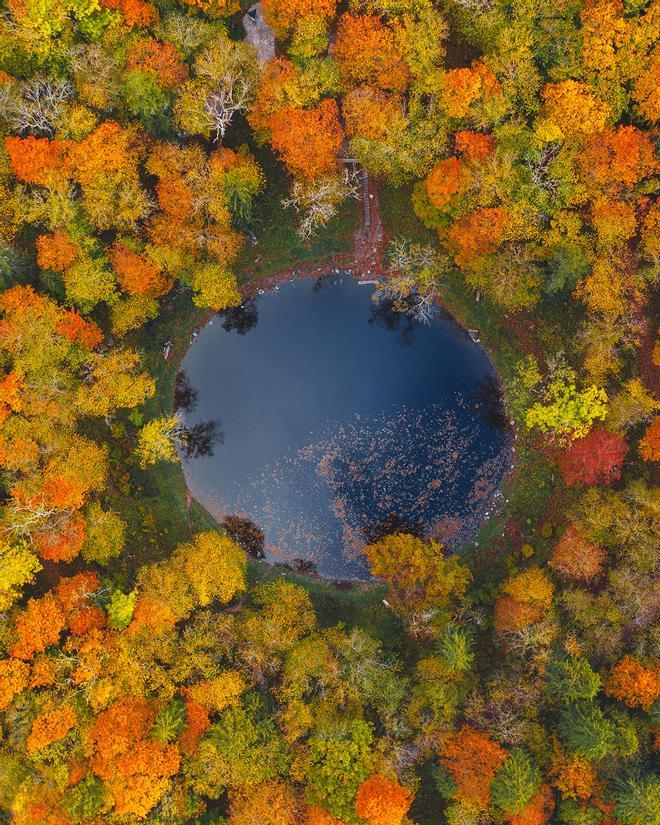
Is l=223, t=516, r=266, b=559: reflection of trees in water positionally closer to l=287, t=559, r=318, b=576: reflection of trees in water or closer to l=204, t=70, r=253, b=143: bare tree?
l=287, t=559, r=318, b=576: reflection of trees in water

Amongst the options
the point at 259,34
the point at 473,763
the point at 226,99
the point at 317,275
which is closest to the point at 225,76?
the point at 226,99

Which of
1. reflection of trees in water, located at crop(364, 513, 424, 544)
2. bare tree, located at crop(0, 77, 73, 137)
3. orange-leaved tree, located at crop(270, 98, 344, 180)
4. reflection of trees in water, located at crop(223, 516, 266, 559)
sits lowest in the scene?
reflection of trees in water, located at crop(364, 513, 424, 544)

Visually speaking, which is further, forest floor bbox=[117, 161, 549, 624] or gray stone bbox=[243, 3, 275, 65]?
forest floor bbox=[117, 161, 549, 624]

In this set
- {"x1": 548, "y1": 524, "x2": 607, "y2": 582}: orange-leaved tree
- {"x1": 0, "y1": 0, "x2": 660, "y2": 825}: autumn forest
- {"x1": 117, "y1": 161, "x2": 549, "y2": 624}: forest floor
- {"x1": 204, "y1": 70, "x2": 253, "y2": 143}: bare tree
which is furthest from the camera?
{"x1": 117, "y1": 161, "x2": 549, "y2": 624}: forest floor

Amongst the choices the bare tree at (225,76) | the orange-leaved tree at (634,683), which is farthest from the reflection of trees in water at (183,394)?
the orange-leaved tree at (634,683)

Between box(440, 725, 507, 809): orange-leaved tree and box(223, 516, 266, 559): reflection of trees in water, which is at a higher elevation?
box(223, 516, 266, 559): reflection of trees in water

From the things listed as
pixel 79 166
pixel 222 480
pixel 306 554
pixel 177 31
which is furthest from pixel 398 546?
pixel 177 31

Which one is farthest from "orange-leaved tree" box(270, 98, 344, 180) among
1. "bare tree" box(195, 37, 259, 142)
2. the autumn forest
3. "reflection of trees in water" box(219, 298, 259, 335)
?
"reflection of trees in water" box(219, 298, 259, 335)
